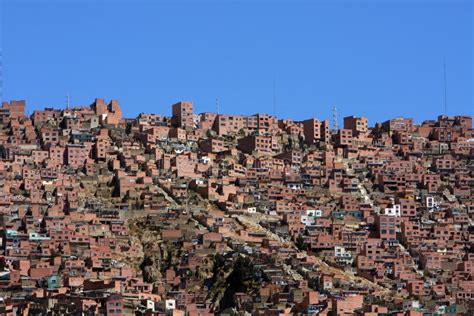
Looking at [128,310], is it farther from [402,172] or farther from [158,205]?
[402,172]

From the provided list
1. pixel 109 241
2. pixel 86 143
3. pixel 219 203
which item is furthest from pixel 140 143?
pixel 109 241

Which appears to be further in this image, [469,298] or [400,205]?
[400,205]

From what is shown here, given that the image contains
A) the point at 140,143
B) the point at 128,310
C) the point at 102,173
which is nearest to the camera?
the point at 128,310

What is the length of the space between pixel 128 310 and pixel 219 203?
55.6 ft

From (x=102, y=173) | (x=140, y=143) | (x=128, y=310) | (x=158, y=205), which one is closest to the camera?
(x=128, y=310)

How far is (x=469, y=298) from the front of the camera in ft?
255

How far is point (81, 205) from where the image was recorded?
279 ft

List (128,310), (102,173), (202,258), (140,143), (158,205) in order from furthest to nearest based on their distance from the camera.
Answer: (140,143) < (102,173) < (158,205) < (202,258) < (128,310)

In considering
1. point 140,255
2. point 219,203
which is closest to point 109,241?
point 140,255

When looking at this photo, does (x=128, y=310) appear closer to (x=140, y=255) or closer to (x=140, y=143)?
(x=140, y=255)

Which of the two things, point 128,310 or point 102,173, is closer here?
point 128,310

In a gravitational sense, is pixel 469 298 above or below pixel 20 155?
below

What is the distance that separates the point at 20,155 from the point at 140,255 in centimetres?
1572

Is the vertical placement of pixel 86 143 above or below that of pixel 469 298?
above
